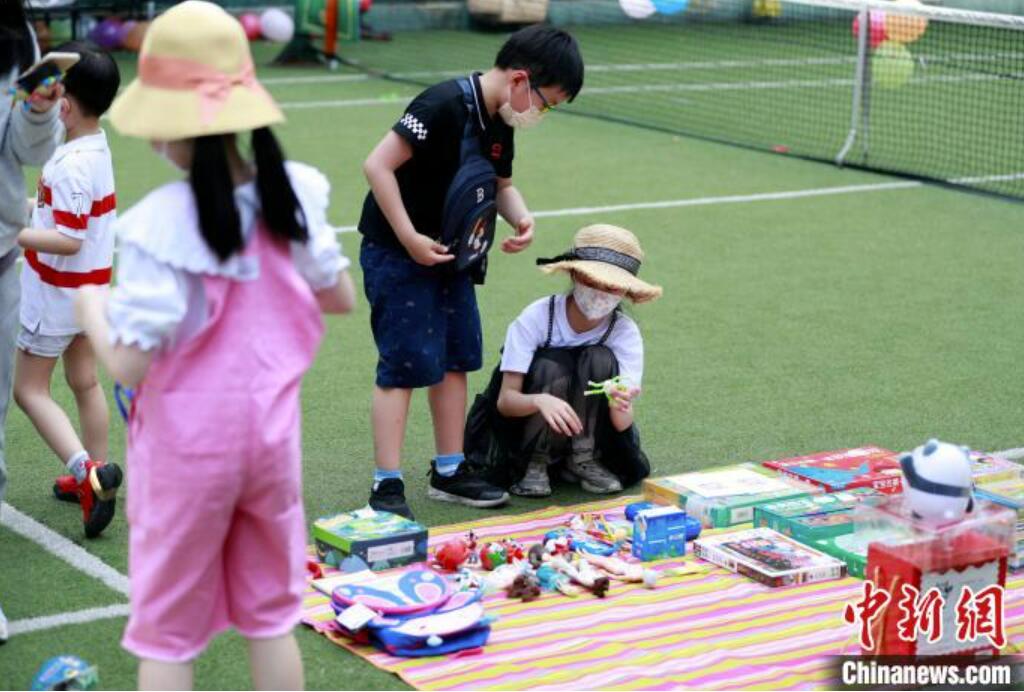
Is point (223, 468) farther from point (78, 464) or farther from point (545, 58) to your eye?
point (545, 58)

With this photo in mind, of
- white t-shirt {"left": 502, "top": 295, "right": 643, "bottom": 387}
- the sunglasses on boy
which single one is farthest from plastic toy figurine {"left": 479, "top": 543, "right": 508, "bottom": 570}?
the sunglasses on boy

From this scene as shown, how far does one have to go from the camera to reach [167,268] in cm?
307

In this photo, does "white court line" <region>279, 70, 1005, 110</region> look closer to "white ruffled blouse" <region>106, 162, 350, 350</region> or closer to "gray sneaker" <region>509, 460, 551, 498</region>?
"gray sneaker" <region>509, 460, 551, 498</region>

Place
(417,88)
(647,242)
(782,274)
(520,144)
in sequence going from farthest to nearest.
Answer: (417,88)
(520,144)
(647,242)
(782,274)

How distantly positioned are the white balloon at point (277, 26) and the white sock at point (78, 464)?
1233 cm

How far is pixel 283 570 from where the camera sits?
3.30m

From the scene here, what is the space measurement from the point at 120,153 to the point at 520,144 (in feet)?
9.48

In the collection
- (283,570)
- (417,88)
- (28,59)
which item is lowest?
(417,88)

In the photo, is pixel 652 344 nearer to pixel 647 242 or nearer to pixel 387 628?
pixel 647 242

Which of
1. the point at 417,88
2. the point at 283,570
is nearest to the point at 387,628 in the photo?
the point at 283,570

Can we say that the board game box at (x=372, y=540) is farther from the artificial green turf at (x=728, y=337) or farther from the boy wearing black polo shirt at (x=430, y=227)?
the artificial green turf at (x=728, y=337)

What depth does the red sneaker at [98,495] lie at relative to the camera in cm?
480

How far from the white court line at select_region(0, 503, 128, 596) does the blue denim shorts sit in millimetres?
1044

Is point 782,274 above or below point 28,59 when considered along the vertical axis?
below
